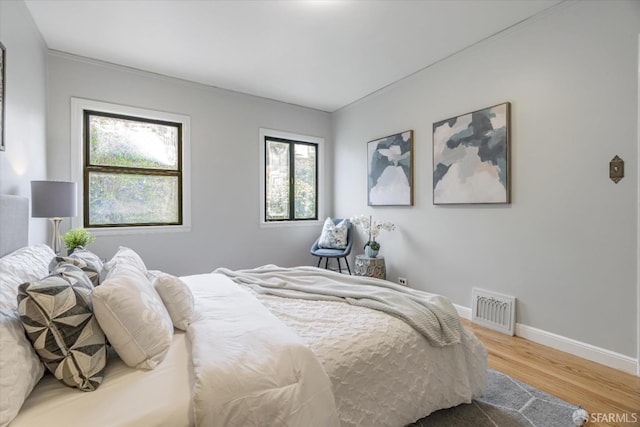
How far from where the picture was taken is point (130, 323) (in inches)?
44.0

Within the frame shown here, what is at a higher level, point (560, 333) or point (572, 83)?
point (572, 83)

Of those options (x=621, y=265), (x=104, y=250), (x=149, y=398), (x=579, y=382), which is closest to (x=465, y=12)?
(x=621, y=265)

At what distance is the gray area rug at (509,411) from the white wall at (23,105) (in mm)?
2995

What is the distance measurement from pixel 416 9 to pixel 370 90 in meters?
1.64

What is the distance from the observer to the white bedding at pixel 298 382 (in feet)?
3.02

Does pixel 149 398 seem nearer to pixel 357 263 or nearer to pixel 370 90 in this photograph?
pixel 357 263

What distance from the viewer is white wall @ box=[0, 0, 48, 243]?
78.2 inches

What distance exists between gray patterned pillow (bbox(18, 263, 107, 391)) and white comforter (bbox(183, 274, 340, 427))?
326 millimetres

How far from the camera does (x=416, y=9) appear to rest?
238cm

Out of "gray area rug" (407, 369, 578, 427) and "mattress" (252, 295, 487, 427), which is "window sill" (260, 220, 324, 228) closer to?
"mattress" (252, 295, 487, 427)

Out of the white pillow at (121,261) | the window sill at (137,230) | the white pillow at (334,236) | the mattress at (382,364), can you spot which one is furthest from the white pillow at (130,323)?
the white pillow at (334,236)

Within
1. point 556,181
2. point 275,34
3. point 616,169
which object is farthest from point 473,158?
point 275,34

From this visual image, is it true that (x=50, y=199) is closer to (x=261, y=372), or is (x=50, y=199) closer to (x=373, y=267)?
(x=261, y=372)

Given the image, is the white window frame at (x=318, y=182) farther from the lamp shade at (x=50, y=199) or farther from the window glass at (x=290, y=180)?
the lamp shade at (x=50, y=199)
